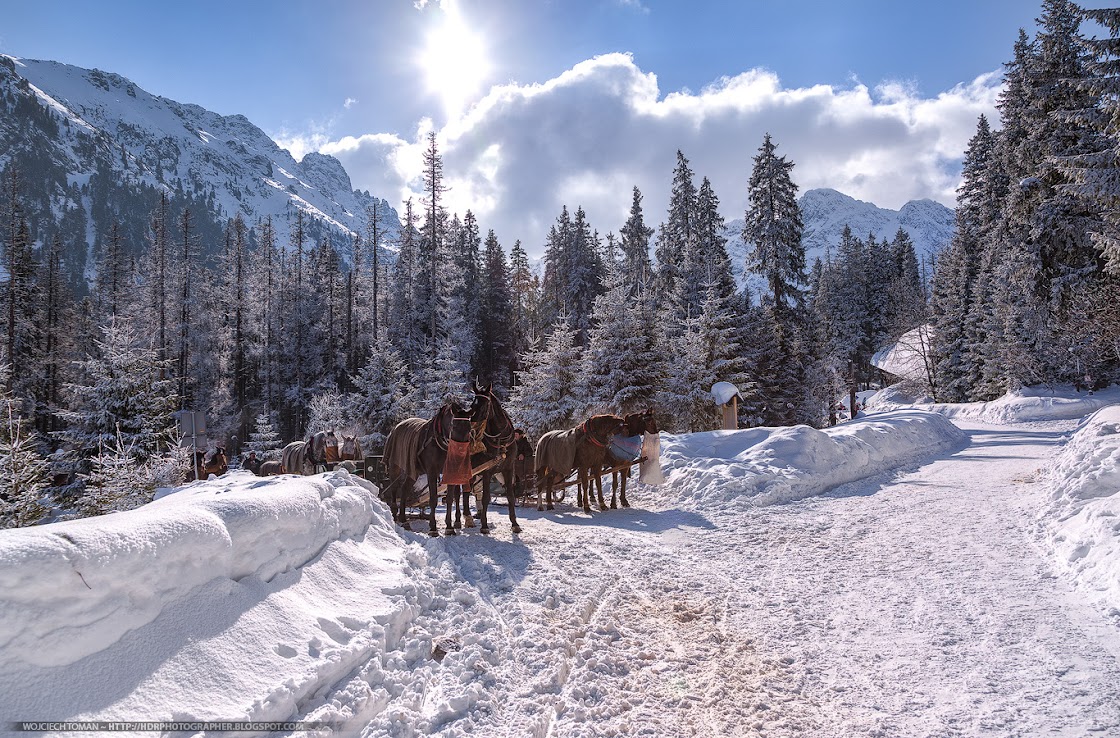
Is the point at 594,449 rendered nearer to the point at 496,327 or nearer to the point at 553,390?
the point at 553,390

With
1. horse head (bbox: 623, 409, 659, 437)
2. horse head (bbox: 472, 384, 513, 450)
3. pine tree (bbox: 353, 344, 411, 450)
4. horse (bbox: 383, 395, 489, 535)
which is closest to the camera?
horse (bbox: 383, 395, 489, 535)

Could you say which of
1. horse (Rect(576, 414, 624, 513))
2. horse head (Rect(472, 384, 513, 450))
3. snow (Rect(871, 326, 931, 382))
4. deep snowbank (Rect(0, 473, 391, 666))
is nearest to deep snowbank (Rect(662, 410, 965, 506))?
horse (Rect(576, 414, 624, 513))

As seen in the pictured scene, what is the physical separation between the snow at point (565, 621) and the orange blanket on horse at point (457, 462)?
36.6 inches

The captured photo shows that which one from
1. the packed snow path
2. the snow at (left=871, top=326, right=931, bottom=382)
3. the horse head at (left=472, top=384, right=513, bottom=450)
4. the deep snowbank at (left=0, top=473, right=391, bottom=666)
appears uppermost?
the snow at (left=871, top=326, right=931, bottom=382)

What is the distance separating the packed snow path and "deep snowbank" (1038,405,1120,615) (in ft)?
0.82

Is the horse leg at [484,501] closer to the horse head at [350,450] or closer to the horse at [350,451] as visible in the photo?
the horse at [350,451]

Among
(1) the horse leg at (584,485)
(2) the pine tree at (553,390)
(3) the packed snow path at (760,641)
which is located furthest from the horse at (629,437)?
(2) the pine tree at (553,390)

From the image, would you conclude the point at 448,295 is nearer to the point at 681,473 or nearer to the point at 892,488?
the point at 681,473

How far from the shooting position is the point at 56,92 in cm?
18325

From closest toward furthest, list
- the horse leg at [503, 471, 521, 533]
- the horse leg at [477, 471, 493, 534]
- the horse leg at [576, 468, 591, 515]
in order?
the horse leg at [477, 471, 493, 534]
the horse leg at [503, 471, 521, 533]
the horse leg at [576, 468, 591, 515]

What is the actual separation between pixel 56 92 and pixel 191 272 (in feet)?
694

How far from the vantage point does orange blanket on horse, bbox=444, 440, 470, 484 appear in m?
7.84

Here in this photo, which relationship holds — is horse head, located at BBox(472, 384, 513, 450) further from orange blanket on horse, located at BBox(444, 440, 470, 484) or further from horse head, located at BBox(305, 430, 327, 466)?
horse head, located at BBox(305, 430, 327, 466)

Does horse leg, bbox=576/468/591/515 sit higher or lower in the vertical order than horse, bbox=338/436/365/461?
lower
